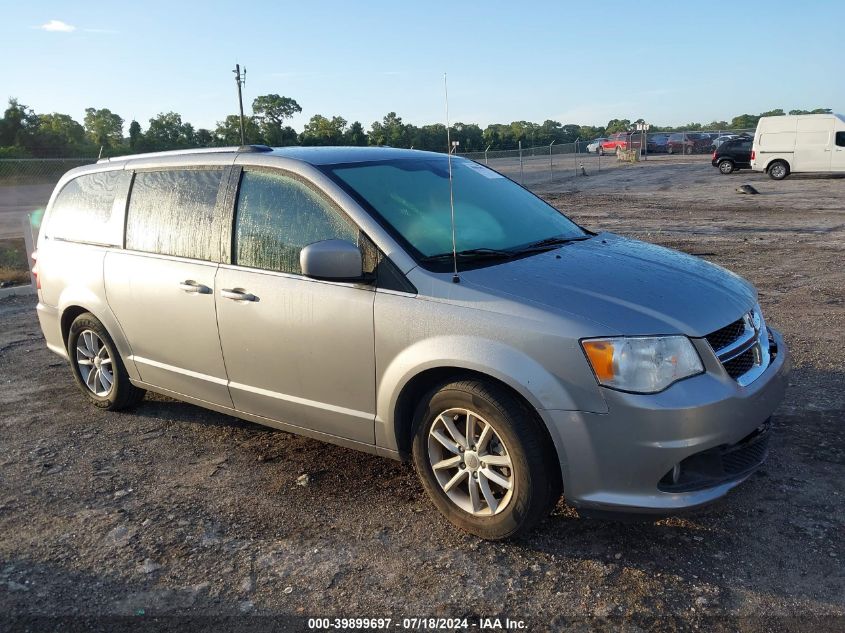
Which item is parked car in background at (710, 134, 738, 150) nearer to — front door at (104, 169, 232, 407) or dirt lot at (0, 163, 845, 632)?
dirt lot at (0, 163, 845, 632)

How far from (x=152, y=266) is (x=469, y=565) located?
2.80m

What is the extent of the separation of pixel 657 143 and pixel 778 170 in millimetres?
26049

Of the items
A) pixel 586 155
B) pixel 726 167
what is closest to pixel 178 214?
pixel 726 167

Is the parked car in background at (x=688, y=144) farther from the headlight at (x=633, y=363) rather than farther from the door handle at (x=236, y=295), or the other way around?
the headlight at (x=633, y=363)

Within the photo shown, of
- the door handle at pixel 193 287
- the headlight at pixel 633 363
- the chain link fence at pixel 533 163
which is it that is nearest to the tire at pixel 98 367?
the door handle at pixel 193 287

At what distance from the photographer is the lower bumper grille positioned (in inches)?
120

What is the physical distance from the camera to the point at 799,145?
26.9 m

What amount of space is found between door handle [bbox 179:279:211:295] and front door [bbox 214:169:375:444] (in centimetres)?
10

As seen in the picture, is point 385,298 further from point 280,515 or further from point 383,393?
point 280,515

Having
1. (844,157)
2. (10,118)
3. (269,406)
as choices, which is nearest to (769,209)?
(844,157)

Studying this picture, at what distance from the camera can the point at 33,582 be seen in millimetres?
3277

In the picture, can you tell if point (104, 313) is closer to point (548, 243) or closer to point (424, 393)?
point (424, 393)

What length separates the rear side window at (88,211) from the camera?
513 cm

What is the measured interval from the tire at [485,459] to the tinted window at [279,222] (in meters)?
1.01
